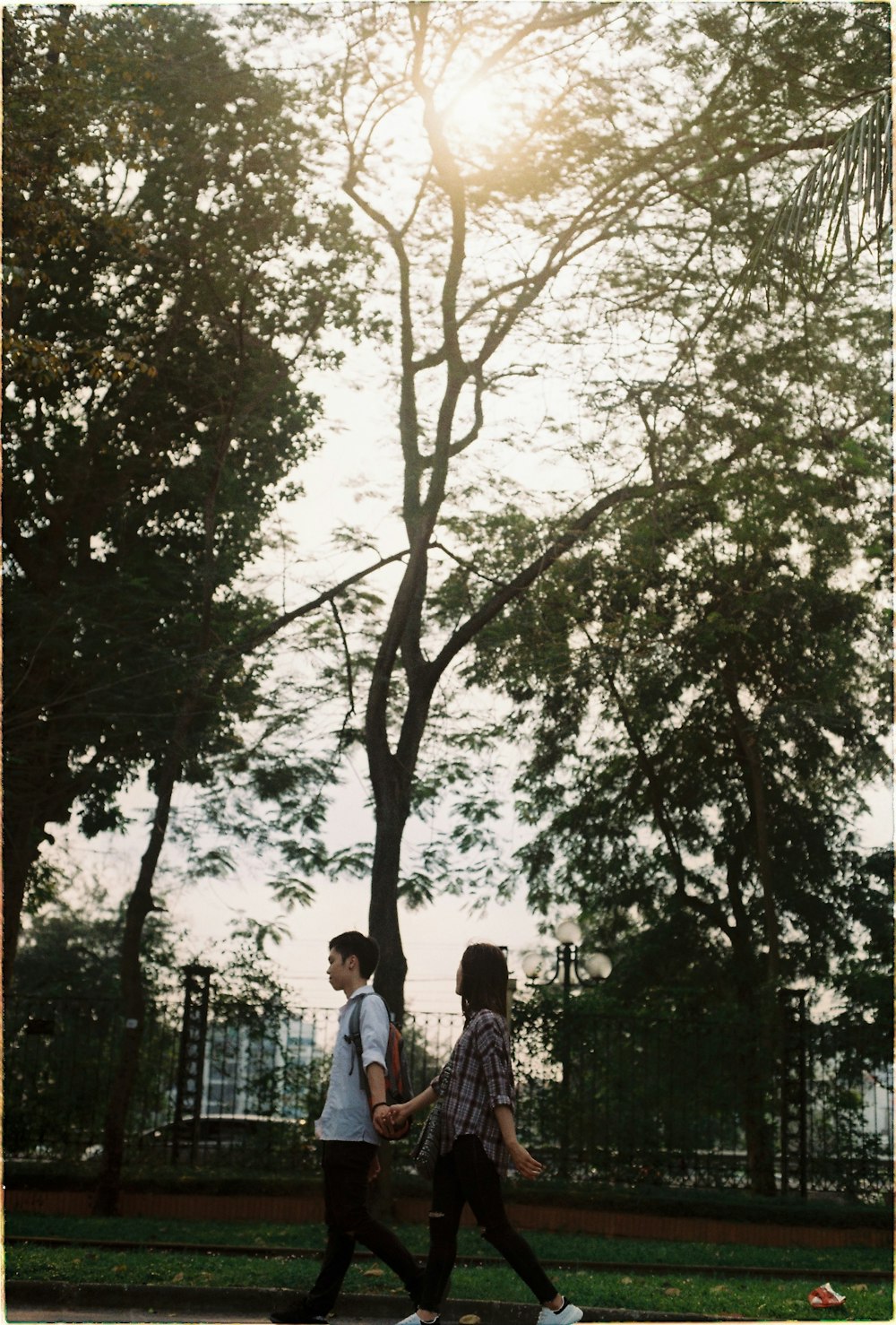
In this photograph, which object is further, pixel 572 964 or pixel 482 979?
pixel 572 964

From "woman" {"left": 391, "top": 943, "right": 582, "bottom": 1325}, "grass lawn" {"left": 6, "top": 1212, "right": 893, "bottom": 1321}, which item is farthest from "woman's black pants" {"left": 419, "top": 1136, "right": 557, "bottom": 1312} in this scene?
"grass lawn" {"left": 6, "top": 1212, "right": 893, "bottom": 1321}

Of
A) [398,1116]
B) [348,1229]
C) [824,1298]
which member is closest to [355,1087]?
[398,1116]

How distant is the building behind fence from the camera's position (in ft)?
54.4

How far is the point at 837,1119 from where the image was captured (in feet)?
55.5

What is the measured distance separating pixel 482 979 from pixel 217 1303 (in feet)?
11.1

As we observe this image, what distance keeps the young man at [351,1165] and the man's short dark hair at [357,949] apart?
152 mm

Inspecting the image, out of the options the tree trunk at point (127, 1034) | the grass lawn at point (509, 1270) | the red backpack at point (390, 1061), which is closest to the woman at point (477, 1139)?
the red backpack at point (390, 1061)

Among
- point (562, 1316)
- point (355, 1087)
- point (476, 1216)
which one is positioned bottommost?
point (562, 1316)

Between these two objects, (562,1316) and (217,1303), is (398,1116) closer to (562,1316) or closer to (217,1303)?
(562,1316)

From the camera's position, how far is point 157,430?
58.1 feet

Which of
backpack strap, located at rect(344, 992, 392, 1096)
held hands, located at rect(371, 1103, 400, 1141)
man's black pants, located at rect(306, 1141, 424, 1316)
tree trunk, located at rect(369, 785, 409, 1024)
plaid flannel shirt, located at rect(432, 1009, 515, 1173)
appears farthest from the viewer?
tree trunk, located at rect(369, 785, 409, 1024)

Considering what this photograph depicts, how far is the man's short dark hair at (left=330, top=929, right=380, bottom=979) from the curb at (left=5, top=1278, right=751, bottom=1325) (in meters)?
2.73

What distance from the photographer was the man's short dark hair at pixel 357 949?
6.72m

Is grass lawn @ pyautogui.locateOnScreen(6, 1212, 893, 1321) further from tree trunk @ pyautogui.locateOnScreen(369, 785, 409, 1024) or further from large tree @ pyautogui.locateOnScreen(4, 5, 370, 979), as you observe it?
large tree @ pyautogui.locateOnScreen(4, 5, 370, 979)
